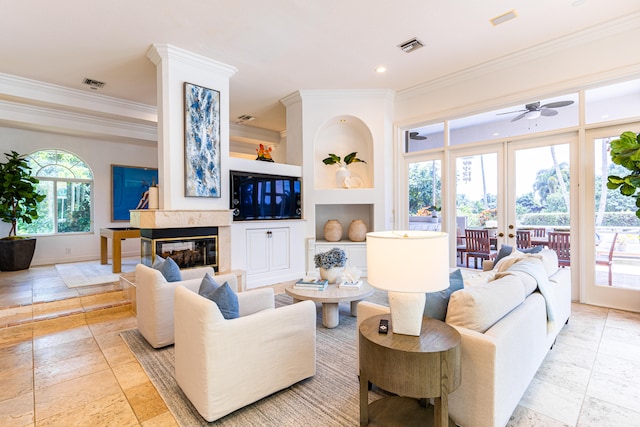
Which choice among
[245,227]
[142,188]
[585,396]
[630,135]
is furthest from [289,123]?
[585,396]

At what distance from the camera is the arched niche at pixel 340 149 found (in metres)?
5.77

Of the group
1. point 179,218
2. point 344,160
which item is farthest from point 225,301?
point 344,160

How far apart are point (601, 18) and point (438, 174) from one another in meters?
2.61

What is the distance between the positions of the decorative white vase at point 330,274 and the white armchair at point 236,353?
134cm

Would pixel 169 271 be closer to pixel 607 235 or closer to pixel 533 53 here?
pixel 607 235

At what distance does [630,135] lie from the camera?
125 inches

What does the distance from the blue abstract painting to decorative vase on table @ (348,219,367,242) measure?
2.40 m

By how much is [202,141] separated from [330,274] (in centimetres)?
255

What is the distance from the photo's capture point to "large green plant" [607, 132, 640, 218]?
3133 millimetres

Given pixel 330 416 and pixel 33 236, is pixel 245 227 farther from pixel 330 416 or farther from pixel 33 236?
pixel 33 236

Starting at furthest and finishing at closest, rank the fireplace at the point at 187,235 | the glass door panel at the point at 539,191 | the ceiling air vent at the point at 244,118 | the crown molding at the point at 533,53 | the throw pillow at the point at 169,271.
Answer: the ceiling air vent at the point at 244,118
the glass door panel at the point at 539,191
the fireplace at the point at 187,235
the crown molding at the point at 533,53
the throw pillow at the point at 169,271

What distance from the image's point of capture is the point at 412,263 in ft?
4.91

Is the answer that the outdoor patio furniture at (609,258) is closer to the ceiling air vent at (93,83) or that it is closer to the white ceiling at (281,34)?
the white ceiling at (281,34)

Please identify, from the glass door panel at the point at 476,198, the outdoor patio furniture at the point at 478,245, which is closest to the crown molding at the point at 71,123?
the glass door panel at the point at 476,198
